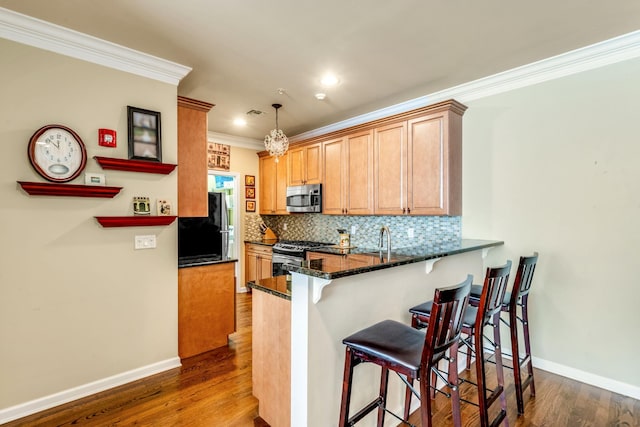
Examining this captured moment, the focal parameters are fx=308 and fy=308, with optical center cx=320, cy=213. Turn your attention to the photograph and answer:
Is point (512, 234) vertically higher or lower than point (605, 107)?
lower

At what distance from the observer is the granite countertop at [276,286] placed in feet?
6.09

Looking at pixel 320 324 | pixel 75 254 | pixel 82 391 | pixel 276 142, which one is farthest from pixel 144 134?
pixel 320 324

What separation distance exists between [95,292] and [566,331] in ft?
12.8

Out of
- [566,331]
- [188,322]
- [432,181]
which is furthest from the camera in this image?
[432,181]

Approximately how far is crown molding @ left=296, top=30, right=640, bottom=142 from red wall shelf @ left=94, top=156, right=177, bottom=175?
2.68 meters

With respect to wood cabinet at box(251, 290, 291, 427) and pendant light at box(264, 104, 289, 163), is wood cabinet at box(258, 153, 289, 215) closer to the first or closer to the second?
pendant light at box(264, 104, 289, 163)

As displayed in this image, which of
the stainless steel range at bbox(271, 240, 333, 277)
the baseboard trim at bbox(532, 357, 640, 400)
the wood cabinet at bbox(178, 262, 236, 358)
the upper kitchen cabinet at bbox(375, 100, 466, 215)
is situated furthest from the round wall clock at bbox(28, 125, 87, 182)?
the baseboard trim at bbox(532, 357, 640, 400)

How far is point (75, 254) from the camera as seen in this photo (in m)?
2.34

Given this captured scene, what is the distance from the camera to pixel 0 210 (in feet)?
6.83

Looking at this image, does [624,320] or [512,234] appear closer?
[624,320]

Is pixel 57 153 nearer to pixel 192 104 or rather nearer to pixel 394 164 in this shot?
pixel 192 104

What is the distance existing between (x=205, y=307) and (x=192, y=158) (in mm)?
1484

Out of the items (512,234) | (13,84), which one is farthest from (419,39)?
(13,84)

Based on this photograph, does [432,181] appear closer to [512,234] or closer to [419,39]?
[512,234]
